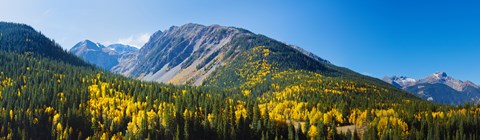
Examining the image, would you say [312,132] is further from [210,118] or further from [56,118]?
[56,118]

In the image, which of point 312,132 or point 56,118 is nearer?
point 312,132

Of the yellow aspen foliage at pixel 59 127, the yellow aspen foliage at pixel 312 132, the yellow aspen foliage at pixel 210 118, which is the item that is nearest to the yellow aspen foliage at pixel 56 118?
the yellow aspen foliage at pixel 59 127

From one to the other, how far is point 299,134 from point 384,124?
140 feet

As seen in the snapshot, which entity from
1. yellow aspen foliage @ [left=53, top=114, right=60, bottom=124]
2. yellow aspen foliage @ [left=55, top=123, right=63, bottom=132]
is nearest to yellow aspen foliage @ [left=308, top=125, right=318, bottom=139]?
yellow aspen foliage @ [left=55, top=123, right=63, bottom=132]

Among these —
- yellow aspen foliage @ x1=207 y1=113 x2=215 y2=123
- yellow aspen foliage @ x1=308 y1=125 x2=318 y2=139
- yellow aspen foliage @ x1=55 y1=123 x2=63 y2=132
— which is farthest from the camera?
yellow aspen foliage @ x1=207 y1=113 x2=215 y2=123

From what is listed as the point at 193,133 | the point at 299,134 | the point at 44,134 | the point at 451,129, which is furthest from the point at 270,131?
the point at 44,134

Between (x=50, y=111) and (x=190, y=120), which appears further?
(x=50, y=111)

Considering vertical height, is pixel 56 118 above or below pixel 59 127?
above

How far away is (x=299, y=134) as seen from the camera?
6791 inches

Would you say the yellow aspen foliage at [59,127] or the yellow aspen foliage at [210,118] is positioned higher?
the yellow aspen foliage at [210,118]

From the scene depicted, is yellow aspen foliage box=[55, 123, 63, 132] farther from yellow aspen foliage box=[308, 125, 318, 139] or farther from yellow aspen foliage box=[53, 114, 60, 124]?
yellow aspen foliage box=[308, 125, 318, 139]

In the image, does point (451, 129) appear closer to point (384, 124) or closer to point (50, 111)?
point (384, 124)

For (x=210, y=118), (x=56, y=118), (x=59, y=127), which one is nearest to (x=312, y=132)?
(x=210, y=118)

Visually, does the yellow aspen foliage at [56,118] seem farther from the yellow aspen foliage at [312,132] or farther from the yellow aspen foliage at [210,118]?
the yellow aspen foliage at [312,132]
